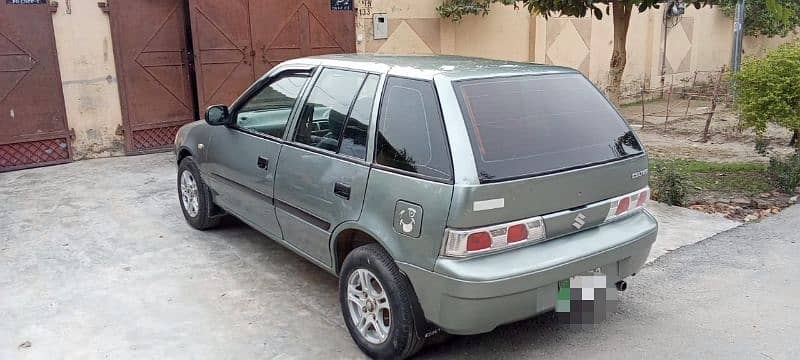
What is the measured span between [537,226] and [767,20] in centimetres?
1677

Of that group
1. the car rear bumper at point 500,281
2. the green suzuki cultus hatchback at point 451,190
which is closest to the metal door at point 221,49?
the green suzuki cultus hatchback at point 451,190

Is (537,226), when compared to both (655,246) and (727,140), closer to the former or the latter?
(655,246)

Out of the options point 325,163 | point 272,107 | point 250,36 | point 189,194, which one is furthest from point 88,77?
point 325,163

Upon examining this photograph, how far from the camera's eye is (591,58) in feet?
45.1

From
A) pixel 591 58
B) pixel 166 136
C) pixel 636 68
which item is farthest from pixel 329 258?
pixel 636 68

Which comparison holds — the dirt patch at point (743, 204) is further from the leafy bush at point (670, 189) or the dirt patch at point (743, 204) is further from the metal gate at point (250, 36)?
the metal gate at point (250, 36)

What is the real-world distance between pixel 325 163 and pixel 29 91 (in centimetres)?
572

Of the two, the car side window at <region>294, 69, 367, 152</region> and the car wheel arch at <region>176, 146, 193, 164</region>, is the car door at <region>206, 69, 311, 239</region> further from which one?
the car wheel arch at <region>176, 146, 193, 164</region>

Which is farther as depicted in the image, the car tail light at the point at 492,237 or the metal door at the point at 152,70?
the metal door at the point at 152,70

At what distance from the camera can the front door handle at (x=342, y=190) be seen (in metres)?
3.51

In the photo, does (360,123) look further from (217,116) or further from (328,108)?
(217,116)

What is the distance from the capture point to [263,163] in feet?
14.1

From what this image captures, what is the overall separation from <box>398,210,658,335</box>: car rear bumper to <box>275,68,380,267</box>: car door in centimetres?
64

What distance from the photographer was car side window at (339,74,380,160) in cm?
355
